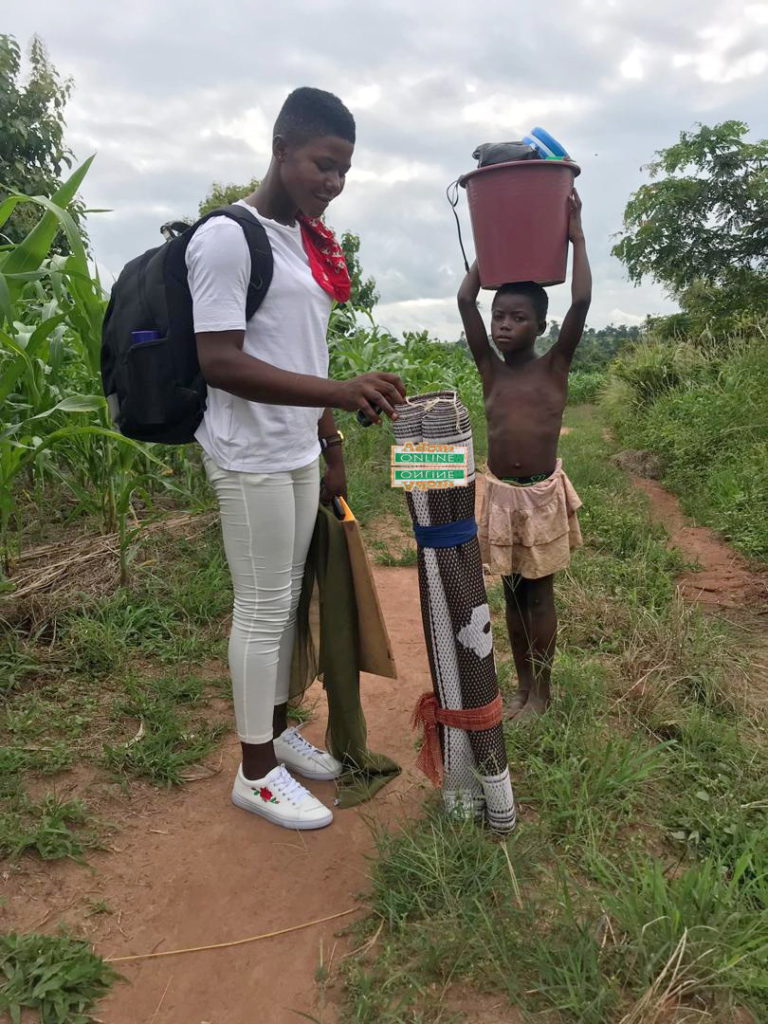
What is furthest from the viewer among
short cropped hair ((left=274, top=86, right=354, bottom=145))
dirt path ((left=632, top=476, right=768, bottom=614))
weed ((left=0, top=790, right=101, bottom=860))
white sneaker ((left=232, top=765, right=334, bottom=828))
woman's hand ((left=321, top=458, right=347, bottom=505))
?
dirt path ((left=632, top=476, right=768, bottom=614))

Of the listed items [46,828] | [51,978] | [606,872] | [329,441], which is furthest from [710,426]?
[51,978]

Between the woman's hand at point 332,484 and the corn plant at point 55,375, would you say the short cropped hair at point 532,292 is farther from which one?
the corn plant at point 55,375

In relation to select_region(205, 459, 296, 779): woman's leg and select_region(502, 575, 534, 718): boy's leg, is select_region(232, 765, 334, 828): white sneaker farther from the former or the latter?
select_region(502, 575, 534, 718): boy's leg

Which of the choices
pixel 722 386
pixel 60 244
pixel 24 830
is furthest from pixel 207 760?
pixel 722 386

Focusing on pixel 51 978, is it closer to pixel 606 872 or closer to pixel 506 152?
pixel 606 872

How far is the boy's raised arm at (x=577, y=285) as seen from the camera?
201 cm

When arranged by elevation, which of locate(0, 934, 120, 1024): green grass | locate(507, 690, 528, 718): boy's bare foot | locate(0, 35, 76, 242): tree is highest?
locate(0, 35, 76, 242): tree

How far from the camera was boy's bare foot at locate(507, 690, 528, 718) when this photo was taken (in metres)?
2.25

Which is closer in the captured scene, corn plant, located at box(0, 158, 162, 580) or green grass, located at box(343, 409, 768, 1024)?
green grass, located at box(343, 409, 768, 1024)

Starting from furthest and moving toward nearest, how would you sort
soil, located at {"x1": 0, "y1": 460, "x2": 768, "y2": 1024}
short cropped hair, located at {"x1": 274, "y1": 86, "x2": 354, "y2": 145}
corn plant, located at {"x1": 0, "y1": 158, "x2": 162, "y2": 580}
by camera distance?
corn plant, located at {"x1": 0, "y1": 158, "x2": 162, "y2": 580} → short cropped hair, located at {"x1": 274, "y1": 86, "x2": 354, "y2": 145} → soil, located at {"x1": 0, "y1": 460, "x2": 768, "y2": 1024}

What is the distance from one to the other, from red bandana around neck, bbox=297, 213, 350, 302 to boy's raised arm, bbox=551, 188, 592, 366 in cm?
69

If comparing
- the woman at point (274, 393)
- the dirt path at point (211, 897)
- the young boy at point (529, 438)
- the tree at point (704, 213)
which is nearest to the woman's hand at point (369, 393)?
the woman at point (274, 393)

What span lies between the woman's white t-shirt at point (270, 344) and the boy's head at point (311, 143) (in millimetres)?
102

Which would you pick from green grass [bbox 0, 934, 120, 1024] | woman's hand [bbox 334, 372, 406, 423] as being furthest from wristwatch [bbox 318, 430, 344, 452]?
green grass [bbox 0, 934, 120, 1024]
